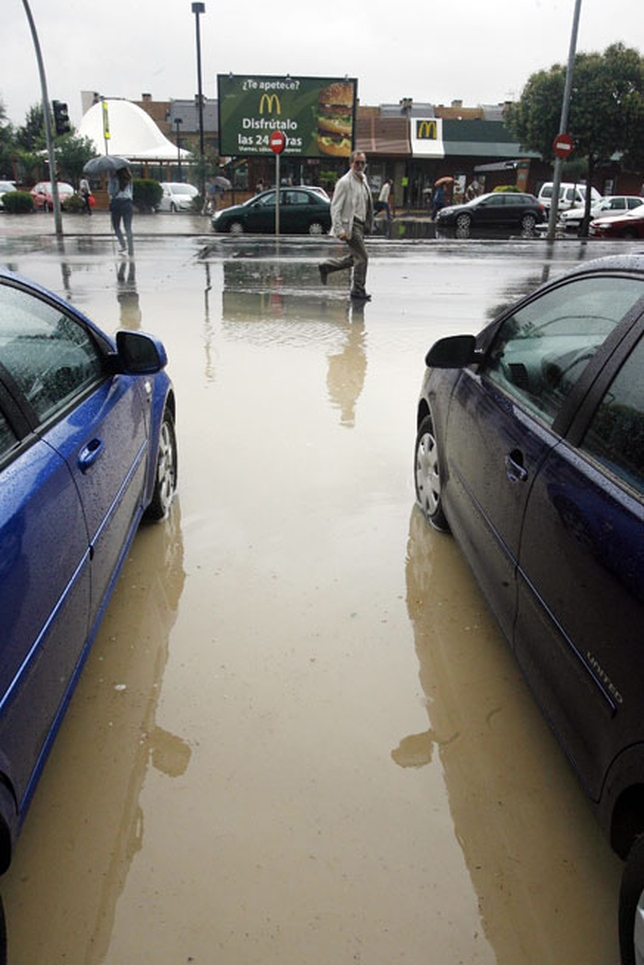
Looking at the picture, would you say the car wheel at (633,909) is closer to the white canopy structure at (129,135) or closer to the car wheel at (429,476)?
the car wheel at (429,476)

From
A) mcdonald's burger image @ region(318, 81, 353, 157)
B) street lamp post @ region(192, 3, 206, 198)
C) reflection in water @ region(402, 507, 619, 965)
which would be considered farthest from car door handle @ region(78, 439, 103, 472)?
street lamp post @ region(192, 3, 206, 198)

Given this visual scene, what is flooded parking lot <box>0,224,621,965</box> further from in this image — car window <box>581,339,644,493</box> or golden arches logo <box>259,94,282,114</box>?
golden arches logo <box>259,94,282,114</box>

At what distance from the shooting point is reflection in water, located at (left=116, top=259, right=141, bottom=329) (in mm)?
8939

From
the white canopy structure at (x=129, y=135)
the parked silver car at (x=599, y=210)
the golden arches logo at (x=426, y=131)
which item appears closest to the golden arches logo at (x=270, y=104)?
the white canopy structure at (x=129, y=135)

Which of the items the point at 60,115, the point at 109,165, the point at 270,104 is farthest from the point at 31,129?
the point at 109,165

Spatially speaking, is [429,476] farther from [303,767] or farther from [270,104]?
[270,104]

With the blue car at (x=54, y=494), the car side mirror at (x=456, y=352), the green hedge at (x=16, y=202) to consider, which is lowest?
the blue car at (x=54, y=494)

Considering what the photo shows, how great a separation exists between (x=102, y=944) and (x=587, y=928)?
1151 millimetres

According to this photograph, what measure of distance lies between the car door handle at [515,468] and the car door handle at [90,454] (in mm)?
1344

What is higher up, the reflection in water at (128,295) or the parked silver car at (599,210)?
the parked silver car at (599,210)

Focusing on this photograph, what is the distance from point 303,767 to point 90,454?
3.85ft

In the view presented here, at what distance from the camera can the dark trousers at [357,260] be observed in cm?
1005

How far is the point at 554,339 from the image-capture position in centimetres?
275

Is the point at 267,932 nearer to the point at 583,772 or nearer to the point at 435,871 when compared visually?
the point at 435,871
